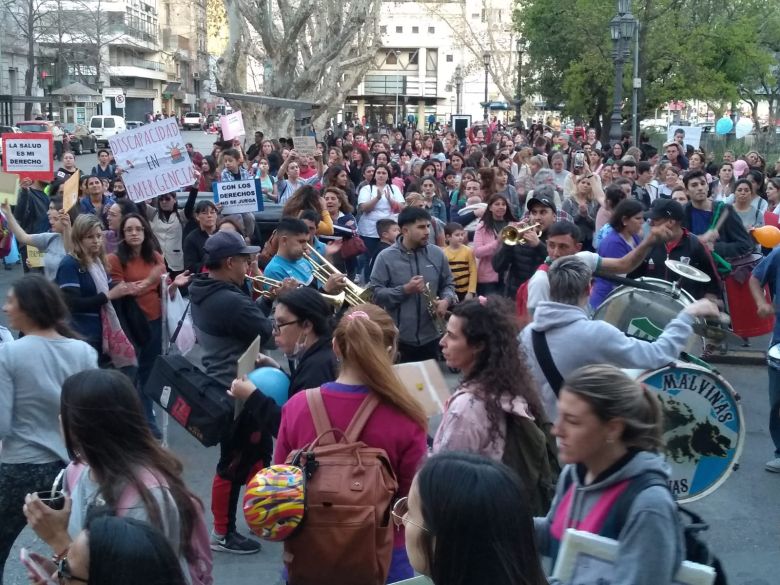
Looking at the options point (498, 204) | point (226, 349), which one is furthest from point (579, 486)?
point (498, 204)

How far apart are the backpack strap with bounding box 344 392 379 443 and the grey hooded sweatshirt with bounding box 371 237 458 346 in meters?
3.49

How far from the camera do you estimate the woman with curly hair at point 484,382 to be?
3.97 meters

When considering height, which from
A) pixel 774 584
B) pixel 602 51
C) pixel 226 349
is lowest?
pixel 774 584

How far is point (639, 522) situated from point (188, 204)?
9.08 m

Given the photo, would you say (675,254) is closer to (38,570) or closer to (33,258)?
(38,570)

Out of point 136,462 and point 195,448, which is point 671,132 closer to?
point 195,448

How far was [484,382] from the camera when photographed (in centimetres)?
406

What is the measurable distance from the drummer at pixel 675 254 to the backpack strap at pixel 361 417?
13.9 ft

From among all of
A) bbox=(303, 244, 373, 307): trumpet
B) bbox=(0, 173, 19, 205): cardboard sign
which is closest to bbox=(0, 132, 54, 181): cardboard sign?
bbox=(0, 173, 19, 205): cardboard sign

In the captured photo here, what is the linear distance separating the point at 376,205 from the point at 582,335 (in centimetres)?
872

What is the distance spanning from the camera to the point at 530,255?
8.45 metres

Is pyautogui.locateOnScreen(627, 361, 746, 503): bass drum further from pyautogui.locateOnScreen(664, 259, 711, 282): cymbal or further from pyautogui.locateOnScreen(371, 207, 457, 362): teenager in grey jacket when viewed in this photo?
pyautogui.locateOnScreen(371, 207, 457, 362): teenager in grey jacket

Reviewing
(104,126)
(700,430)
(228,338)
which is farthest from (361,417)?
(104,126)

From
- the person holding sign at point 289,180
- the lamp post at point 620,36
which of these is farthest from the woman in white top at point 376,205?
the lamp post at point 620,36
